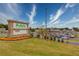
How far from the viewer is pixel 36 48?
2557 mm

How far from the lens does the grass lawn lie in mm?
2527

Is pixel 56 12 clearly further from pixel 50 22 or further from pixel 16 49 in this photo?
pixel 16 49

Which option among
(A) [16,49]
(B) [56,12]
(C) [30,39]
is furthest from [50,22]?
(A) [16,49]

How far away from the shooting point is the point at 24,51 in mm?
2545

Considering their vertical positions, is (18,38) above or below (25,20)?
below

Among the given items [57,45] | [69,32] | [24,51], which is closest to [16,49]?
[24,51]

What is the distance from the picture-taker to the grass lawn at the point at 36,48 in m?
2.53

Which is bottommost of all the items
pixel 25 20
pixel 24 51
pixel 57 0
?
pixel 24 51

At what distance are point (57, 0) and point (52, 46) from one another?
531 millimetres

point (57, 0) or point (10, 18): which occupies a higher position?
point (57, 0)

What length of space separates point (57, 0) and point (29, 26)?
442 millimetres

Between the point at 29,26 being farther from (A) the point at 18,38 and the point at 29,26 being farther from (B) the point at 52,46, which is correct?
(B) the point at 52,46

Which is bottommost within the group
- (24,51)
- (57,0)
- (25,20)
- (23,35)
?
(24,51)

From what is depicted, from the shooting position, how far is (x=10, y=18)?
101 inches
